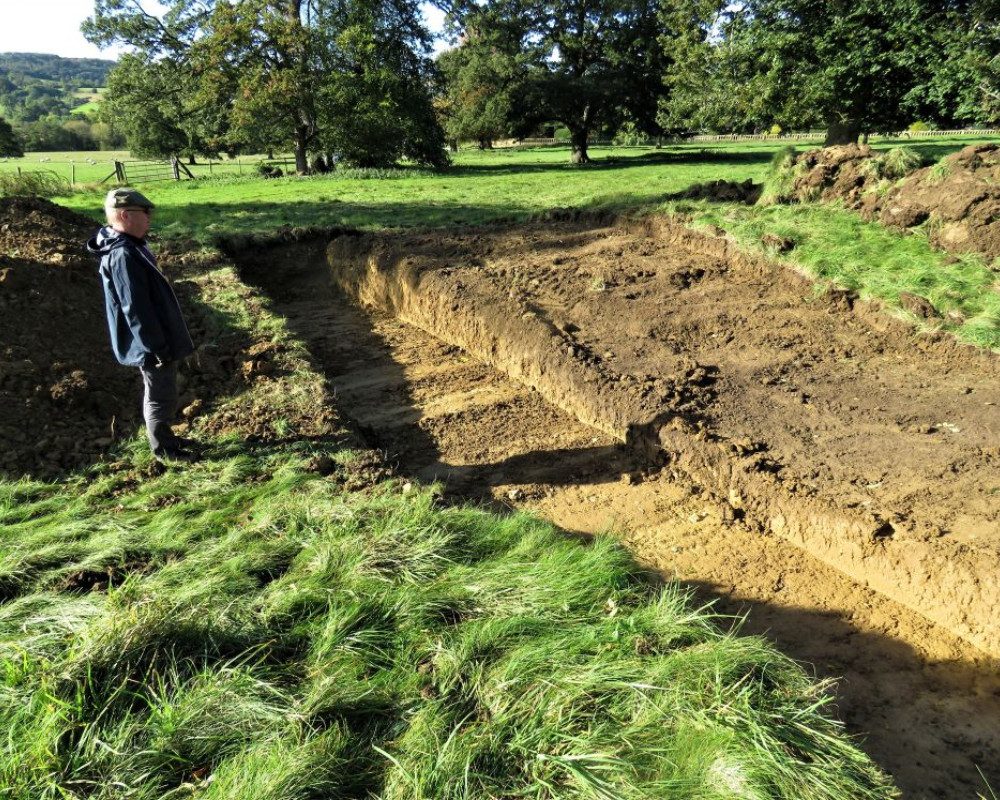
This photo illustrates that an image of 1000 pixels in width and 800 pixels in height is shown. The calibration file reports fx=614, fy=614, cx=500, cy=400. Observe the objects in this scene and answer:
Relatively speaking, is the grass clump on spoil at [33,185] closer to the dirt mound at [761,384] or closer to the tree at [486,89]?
the dirt mound at [761,384]

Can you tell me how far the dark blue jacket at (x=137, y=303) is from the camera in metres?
3.94

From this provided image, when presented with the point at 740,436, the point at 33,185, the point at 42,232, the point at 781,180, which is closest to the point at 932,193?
Answer: the point at 781,180

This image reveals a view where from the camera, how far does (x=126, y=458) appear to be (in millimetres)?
4383

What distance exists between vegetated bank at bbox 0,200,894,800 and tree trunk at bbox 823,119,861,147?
17.5m

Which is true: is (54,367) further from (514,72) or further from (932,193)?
(514,72)

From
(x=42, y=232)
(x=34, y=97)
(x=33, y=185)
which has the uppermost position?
(x=34, y=97)

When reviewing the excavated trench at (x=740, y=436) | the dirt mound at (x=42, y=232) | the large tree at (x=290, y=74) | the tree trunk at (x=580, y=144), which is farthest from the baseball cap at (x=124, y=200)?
the tree trunk at (x=580, y=144)

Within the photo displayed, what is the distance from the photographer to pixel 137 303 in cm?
400

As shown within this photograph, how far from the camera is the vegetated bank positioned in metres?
2.00

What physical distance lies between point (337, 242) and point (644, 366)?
6.67 m

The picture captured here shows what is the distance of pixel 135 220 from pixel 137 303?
527 millimetres

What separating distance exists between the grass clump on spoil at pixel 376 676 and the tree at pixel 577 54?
31.1 m

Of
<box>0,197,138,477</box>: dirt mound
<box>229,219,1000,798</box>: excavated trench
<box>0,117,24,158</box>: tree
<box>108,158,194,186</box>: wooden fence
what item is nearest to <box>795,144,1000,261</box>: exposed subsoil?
<box>229,219,1000,798</box>: excavated trench

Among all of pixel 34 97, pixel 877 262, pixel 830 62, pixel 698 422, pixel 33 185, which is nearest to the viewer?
pixel 698 422
